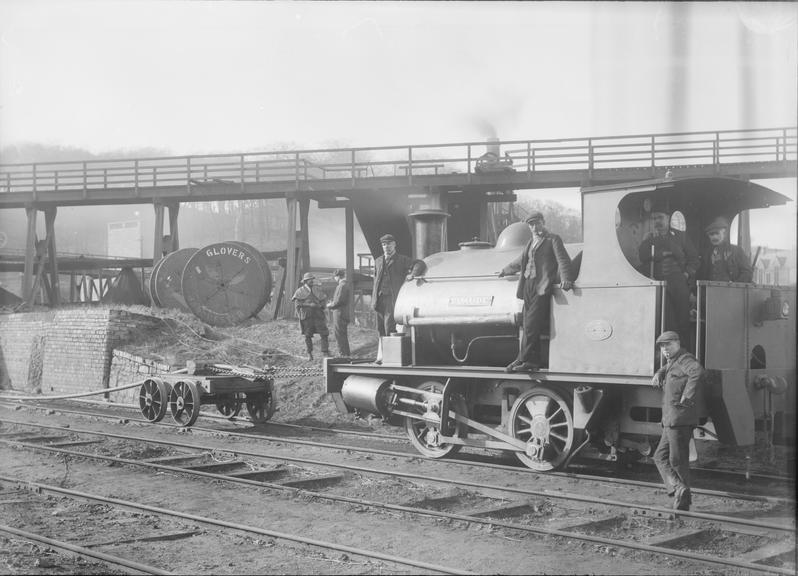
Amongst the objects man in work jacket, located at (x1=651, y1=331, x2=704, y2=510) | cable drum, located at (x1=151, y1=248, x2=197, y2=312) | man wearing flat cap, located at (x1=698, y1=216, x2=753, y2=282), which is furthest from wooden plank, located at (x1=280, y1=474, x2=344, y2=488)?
cable drum, located at (x1=151, y1=248, x2=197, y2=312)

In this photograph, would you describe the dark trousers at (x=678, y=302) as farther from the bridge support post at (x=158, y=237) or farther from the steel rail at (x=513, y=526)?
the bridge support post at (x=158, y=237)

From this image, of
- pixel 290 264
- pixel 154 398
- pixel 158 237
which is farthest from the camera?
pixel 158 237

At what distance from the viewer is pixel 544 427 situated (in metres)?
8.87

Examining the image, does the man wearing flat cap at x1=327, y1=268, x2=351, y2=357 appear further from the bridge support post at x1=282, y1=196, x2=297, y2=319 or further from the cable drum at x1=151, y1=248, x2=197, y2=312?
the bridge support post at x1=282, y1=196, x2=297, y2=319

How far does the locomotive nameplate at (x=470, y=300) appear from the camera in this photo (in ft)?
30.8

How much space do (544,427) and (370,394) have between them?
2.46 metres

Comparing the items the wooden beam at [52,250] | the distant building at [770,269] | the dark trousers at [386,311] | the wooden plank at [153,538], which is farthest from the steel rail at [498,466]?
the wooden beam at [52,250]

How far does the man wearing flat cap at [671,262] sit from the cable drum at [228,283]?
47.0 ft

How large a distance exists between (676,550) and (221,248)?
1704cm

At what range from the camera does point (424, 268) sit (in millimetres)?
10266

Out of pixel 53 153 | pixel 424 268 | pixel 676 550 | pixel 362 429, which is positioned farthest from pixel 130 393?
pixel 53 153

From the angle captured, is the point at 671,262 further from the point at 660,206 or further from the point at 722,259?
the point at 722,259

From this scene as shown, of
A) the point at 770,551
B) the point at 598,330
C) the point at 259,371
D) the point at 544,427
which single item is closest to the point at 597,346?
the point at 598,330

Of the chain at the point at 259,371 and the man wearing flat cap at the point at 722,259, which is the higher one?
the man wearing flat cap at the point at 722,259
